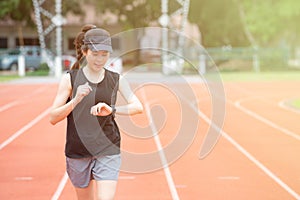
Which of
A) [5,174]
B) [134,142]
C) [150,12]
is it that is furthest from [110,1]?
[5,174]

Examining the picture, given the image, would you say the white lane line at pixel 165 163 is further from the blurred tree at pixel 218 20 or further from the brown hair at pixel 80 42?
the blurred tree at pixel 218 20

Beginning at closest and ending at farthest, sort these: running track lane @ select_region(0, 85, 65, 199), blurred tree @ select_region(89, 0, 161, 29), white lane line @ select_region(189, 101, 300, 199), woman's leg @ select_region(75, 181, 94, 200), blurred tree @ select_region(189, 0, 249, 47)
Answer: woman's leg @ select_region(75, 181, 94, 200) → white lane line @ select_region(189, 101, 300, 199) → running track lane @ select_region(0, 85, 65, 199) → blurred tree @ select_region(189, 0, 249, 47) → blurred tree @ select_region(89, 0, 161, 29)

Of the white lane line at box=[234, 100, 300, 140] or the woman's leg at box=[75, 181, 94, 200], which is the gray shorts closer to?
the woman's leg at box=[75, 181, 94, 200]

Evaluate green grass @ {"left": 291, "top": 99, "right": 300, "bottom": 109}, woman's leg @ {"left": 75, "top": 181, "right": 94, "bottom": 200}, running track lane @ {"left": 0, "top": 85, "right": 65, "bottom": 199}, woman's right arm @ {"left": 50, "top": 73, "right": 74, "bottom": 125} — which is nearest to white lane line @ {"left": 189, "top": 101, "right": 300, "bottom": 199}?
woman's leg @ {"left": 75, "top": 181, "right": 94, "bottom": 200}

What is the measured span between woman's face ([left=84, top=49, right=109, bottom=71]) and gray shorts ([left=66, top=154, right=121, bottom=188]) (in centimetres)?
69

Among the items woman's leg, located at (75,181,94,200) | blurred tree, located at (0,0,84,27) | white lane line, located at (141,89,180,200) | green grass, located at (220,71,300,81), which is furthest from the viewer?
blurred tree, located at (0,0,84,27)

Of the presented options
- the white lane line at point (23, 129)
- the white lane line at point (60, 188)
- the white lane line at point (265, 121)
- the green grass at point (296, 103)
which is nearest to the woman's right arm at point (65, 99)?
the white lane line at point (60, 188)

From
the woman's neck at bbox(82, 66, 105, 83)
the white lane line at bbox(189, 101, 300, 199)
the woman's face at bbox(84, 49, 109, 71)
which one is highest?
the woman's face at bbox(84, 49, 109, 71)

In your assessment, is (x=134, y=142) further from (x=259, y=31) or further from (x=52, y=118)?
(x=259, y=31)

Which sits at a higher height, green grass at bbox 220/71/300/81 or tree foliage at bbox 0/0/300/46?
tree foliage at bbox 0/0/300/46

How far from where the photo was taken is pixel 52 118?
5.34m

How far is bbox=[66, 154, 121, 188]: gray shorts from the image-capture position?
545cm

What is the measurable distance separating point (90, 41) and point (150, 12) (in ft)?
161

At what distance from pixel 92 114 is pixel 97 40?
524mm
